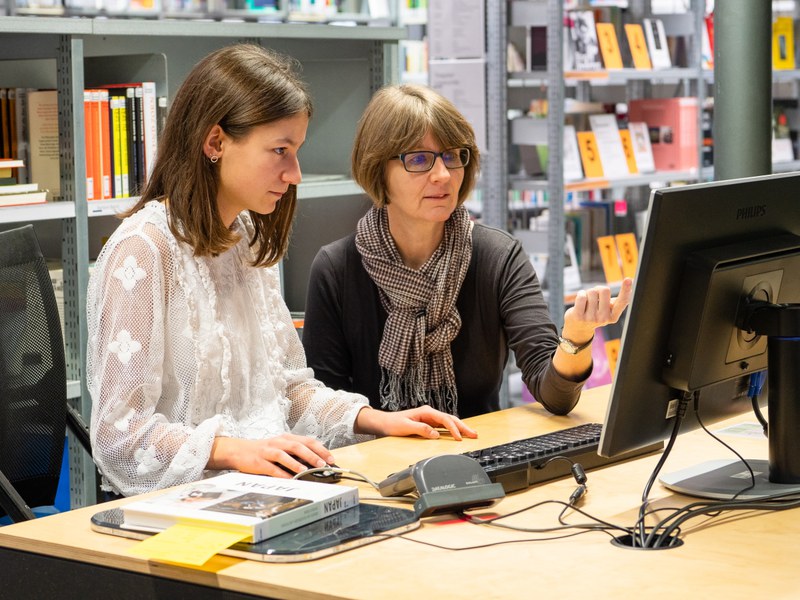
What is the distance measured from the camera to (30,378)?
2.14m

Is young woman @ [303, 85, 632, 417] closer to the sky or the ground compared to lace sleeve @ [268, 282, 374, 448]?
closer to the sky

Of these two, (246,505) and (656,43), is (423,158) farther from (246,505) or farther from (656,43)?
(656,43)

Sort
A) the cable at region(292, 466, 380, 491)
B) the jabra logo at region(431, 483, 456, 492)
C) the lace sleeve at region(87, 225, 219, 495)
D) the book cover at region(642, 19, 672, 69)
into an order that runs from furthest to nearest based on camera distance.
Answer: the book cover at region(642, 19, 672, 69) < the lace sleeve at region(87, 225, 219, 495) < the cable at region(292, 466, 380, 491) < the jabra logo at region(431, 483, 456, 492)

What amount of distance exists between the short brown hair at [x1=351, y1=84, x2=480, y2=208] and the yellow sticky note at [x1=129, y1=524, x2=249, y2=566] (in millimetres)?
1216

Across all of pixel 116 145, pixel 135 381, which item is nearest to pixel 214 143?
pixel 135 381

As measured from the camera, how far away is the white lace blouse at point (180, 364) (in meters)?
1.84

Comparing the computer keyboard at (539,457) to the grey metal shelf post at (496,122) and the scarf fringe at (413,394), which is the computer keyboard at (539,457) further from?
the grey metal shelf post at (496,122)

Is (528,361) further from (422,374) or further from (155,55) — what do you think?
(155,55)

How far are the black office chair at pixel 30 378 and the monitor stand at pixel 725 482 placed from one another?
1069 mm

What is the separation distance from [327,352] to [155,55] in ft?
3.68

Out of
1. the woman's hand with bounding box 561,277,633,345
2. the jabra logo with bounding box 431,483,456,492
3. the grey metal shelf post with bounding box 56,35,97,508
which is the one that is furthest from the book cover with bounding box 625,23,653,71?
the jabra logo with bounding box 431,483,456,492

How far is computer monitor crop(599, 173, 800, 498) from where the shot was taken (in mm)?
1482

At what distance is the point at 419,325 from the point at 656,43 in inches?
132

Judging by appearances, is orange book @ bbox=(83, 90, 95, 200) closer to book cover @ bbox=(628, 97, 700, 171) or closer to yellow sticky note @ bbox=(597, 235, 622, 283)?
yellow sticky note @ bbox=(597, 235, 622, 283)
